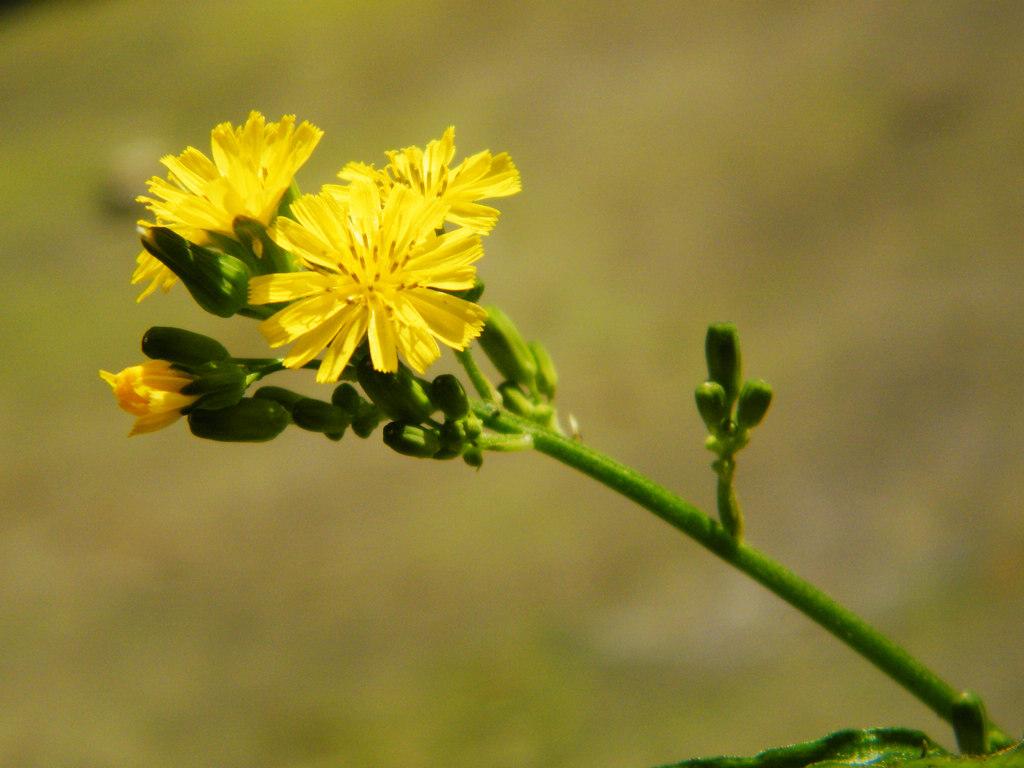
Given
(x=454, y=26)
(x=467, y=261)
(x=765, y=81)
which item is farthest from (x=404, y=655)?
(x=454, y=26)

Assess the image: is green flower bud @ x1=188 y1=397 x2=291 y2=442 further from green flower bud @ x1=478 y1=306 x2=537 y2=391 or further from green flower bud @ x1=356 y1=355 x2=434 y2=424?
green flower bud @ x1=478 y1=306 x2=537 y2=391

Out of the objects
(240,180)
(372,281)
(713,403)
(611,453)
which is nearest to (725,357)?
(713,403)

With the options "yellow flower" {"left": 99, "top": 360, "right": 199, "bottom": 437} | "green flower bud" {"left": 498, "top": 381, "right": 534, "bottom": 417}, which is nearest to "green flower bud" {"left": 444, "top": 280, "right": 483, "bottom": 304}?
"green flower bud" {"left": 498, "top": 381, "right": 534, "bottom": 417}

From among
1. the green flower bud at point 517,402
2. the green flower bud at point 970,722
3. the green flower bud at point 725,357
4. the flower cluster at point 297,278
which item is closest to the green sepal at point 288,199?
the flower cluster at point 297,278

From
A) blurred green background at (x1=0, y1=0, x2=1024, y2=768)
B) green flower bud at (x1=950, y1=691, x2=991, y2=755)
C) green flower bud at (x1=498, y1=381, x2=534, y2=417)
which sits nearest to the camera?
green flower bud at (x1=950, y1=691, x2=991, y2=755)

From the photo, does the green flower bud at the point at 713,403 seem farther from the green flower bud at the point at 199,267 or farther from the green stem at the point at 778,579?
the green flower bud at the point at 199,267

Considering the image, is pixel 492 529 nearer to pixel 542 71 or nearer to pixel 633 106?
pixel 633 106

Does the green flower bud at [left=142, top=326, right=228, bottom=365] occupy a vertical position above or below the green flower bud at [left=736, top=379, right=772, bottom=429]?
above
